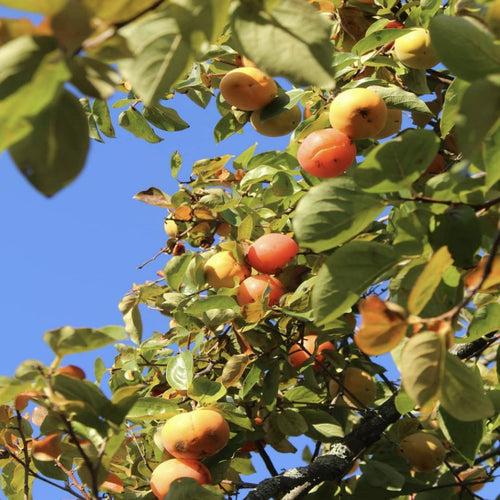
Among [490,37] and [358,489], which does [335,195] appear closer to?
[490,37]

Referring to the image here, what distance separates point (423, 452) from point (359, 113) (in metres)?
0.99

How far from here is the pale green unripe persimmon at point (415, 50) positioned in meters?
2.34

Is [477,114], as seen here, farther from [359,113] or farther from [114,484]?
[114,484]

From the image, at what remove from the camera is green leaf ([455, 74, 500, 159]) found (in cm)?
82

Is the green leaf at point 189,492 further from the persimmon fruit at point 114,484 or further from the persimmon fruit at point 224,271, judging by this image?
the persimmon fruit at point 224,271

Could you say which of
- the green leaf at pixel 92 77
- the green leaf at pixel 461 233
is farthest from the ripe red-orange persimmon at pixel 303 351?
the green leaf at pixel 92 77

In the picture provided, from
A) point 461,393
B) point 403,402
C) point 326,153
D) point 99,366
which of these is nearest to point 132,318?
point 99,366

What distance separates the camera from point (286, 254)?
2.31 meters

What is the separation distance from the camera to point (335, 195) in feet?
4.08

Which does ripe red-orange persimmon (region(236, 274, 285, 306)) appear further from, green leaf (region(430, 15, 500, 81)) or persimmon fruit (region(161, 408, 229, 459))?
green leaf (region(430, 15, 500, 81))

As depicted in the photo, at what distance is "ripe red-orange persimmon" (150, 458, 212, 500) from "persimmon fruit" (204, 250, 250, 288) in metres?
0.59

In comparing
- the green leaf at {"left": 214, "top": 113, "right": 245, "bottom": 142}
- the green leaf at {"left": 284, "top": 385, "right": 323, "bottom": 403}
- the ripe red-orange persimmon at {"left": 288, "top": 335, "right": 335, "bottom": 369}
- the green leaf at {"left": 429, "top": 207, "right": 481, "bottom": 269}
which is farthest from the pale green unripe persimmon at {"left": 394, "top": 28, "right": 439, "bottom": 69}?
the green leaf at {"left": 429, "top": 207, "right": 481, "bottom": 269}

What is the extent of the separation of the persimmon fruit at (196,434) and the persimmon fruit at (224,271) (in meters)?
0.51

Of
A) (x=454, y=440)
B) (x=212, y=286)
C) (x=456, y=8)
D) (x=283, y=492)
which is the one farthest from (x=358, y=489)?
(x=456, y=8)
